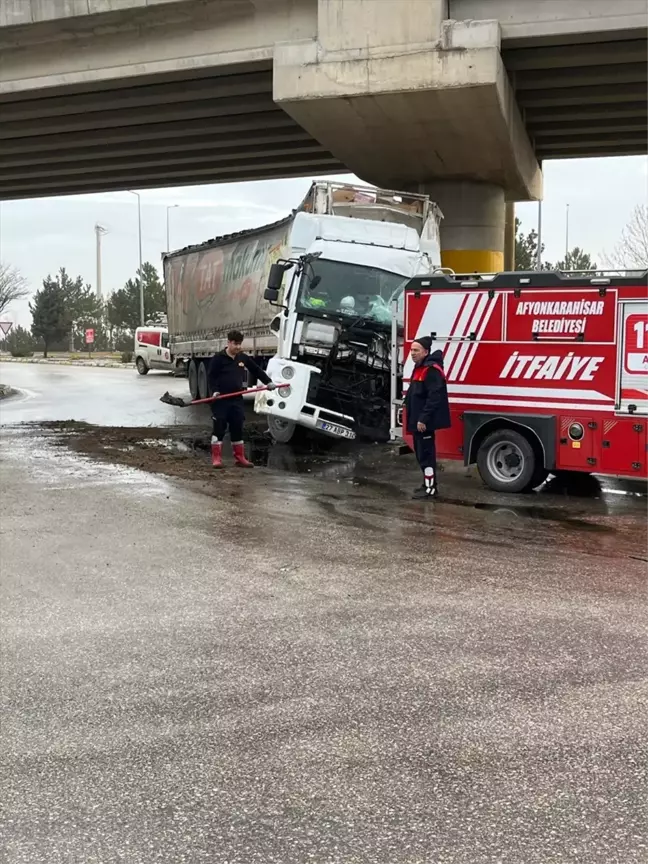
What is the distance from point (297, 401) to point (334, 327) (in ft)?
4.09

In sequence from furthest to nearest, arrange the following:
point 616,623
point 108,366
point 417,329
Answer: point 108,366, point 417,329, point 616,623

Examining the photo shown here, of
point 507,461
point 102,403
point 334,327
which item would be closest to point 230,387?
point 334,327

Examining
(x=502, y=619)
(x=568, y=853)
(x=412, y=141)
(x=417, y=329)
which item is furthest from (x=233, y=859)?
(x=412, y=141)

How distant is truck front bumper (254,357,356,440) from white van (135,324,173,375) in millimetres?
24590

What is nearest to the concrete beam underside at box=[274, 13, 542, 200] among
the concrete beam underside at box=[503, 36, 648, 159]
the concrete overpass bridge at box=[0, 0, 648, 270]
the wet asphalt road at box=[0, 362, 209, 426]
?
the concrete overpass bridge at box=[0, 0, 648, 270]

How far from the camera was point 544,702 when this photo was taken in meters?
4.09

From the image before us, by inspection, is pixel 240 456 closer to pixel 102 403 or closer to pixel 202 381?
pixel 202 381

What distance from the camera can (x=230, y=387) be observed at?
38.5 ft

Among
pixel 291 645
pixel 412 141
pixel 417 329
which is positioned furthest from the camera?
pixel 412 141

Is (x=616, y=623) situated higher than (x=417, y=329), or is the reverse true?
(x=417, y=329)

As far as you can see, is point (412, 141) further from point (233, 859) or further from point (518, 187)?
point (233, 859)

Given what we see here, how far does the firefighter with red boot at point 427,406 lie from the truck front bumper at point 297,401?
2.46 m

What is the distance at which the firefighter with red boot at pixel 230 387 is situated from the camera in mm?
11750

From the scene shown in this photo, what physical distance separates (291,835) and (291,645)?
1.92 m
